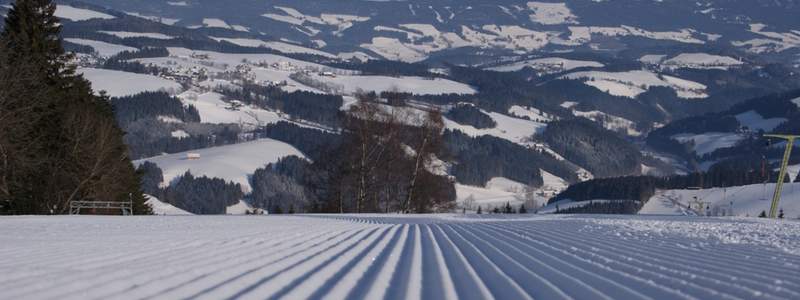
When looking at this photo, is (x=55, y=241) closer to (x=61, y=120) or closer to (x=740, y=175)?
(x=61, y=120)

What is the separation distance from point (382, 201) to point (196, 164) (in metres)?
73.7

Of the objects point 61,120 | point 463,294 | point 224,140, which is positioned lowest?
point 463,294

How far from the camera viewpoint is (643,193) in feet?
400

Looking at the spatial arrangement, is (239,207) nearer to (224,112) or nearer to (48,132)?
(48,132)

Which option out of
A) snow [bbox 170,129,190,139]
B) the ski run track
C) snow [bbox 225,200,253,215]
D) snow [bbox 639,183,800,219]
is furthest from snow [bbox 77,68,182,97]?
the ski run track

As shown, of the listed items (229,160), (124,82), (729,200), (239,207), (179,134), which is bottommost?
(239,207)

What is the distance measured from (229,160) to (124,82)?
67.3 metres

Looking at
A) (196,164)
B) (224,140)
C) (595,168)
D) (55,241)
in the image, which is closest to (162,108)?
(224,140)

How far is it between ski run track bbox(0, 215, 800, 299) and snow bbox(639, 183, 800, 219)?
9239cm

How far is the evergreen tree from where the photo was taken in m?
34.1

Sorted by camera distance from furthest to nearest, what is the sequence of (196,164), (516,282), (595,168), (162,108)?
1. (595,168)
2. (162,108)
3. (196,164)
4. (516,282)

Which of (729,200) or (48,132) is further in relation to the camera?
(729,200)

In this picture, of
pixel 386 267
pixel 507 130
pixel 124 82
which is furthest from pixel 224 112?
pixel 386 267

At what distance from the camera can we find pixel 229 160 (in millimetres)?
120562
